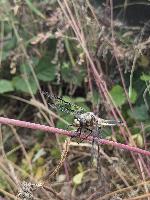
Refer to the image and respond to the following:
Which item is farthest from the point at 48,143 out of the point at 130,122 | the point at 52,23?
the point at 52,23

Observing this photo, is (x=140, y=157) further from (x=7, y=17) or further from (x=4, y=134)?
(x=7, y=17)

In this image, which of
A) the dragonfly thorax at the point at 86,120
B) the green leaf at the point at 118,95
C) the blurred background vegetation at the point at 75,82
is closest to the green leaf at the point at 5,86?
the blurred background vegetation at the point at 75,82

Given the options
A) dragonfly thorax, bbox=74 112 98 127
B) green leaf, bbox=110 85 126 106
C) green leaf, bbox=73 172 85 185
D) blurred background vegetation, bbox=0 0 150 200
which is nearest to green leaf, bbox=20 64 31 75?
blurred background vegetation, bbox=0 0 150 200

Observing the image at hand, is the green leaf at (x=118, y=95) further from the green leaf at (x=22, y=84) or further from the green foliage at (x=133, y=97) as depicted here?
the green leaf at (x=22, y=84)

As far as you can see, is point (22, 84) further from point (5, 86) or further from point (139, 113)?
point (139, 113)

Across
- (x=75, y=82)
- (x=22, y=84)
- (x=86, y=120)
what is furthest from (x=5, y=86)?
(x=86, y=120)

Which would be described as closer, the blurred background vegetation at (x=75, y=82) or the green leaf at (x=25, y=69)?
the blurred background vegetation at (x=75, y=82)
